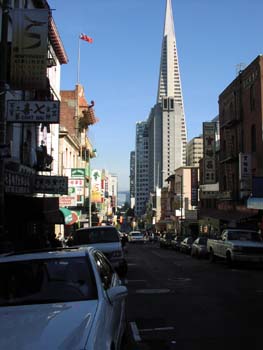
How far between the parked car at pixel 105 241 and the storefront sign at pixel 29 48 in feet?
17.8

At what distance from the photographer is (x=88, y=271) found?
5781mm

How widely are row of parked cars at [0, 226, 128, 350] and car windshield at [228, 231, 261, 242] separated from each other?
1945 cm

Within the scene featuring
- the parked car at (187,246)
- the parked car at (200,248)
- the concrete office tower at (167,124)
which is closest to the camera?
the parked car at (200,248)

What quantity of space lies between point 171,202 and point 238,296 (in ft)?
306

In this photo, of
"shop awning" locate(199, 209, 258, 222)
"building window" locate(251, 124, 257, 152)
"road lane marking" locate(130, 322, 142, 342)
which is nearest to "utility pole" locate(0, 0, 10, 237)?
"road lane marking" locate(130, 322, 142, 342)

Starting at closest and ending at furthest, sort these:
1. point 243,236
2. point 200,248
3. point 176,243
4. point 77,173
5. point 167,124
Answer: point 243,236, point 200,248, point 77,173, point 176,243, point 167,124

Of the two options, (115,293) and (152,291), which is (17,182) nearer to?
(152,291)

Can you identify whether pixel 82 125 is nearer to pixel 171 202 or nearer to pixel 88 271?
pixel 171 202

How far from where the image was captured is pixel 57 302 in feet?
17.1

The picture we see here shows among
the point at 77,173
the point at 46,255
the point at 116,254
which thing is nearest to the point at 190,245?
the point at 77,173

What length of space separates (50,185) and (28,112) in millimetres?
7099

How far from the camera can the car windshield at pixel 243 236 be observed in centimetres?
2553

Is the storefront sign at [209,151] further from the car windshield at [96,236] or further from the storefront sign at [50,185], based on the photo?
the car windshield at [96,236]

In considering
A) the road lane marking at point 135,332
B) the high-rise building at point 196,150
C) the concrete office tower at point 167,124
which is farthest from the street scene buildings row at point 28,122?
the concrete office tower at point 167,124
